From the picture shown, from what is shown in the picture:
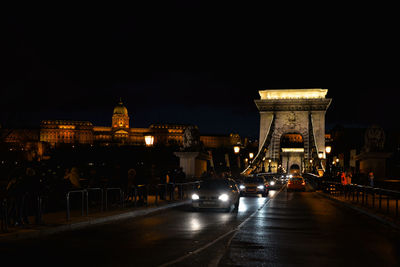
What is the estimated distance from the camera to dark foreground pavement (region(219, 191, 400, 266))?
9.39 meters

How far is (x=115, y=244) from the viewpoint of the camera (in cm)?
1118

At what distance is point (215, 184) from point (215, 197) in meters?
1.00

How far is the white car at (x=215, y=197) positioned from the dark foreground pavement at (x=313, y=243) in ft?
9.30

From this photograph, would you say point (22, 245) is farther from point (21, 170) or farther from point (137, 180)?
point (137, 180)

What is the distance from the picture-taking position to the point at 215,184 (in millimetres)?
21125

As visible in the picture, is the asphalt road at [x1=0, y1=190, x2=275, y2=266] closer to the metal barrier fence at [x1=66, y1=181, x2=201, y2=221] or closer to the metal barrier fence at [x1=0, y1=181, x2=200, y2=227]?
the metal barrier fence at [x1=0, y1=181, x2=200, y2=227]

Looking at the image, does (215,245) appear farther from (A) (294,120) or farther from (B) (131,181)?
(A) (294,120)

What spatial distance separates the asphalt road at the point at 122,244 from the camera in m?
9.21

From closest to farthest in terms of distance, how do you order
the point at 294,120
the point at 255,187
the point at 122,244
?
the point at 122,244 → the point at 255,187 → the point at 294,120

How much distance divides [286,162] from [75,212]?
133 meters

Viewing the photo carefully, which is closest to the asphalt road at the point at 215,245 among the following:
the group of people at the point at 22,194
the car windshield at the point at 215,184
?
the group of people at the point at 22,194

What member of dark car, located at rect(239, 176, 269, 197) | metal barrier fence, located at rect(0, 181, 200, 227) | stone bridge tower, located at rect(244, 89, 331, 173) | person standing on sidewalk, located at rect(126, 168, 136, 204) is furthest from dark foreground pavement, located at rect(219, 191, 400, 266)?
stone bridge tower, located at rect(244, 89, 331, 173)

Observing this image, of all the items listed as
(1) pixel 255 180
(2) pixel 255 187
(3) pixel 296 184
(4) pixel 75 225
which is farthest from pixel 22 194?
(3) pixel 296 184

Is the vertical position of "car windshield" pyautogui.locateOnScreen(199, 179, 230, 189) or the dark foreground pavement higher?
"car windshield" pyautogui.locateOnScreen(199, 179, 230, 189)
